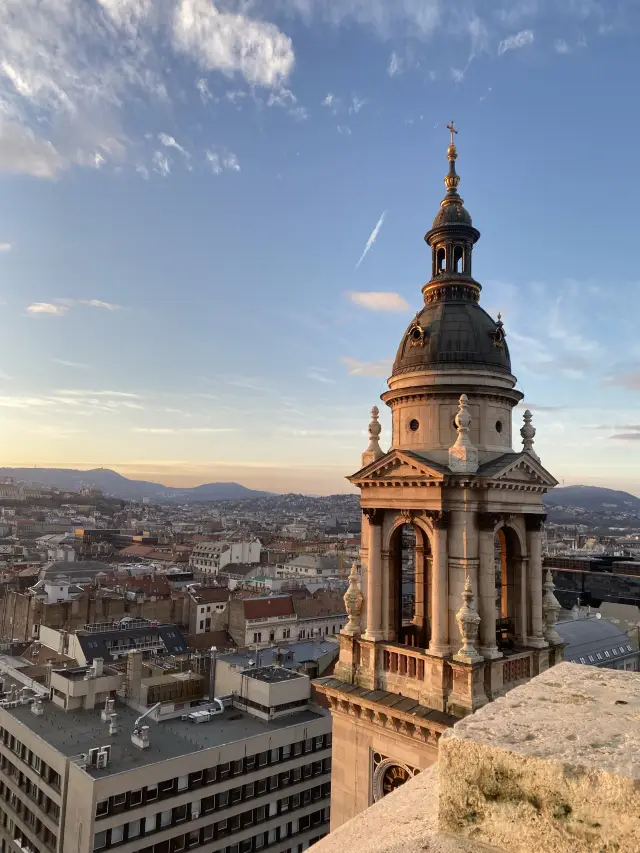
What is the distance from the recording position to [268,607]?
88.8 metres

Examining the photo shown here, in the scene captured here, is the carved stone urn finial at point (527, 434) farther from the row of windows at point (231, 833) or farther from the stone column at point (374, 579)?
the row of windows at point (231, 833)

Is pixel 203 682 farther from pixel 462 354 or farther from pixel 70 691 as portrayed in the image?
pixel 462 354

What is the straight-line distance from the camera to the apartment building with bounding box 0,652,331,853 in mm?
Answer: 34312

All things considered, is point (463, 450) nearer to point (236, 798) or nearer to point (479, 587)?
point (479, 587)

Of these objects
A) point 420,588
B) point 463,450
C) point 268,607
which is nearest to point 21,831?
point 420,588

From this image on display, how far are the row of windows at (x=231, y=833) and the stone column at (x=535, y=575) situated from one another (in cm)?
2732

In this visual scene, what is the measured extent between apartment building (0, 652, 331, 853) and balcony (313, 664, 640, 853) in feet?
112

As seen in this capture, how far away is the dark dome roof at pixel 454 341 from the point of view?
18422 millimetres

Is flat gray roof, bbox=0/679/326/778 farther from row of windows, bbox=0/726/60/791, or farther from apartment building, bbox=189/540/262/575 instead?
apartment building, bbox=189/540/262/575

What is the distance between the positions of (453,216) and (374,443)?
740cm

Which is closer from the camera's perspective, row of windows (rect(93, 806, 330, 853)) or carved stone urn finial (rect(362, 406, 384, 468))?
carved stone urn finial (rect(362, 406, 384, 468))

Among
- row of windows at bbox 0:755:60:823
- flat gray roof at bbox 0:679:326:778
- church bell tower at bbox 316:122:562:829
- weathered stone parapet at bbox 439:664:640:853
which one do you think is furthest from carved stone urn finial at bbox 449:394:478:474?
row of windows at bbox 0:755:60:823

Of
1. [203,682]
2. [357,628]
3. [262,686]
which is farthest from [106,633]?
[357,628]

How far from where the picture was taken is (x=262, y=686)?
145 ft
